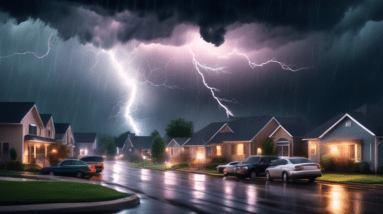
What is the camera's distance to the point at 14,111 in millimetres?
45688

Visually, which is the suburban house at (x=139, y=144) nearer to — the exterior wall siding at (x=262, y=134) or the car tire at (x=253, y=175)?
the exterior wall siding at (x=262, y=134)

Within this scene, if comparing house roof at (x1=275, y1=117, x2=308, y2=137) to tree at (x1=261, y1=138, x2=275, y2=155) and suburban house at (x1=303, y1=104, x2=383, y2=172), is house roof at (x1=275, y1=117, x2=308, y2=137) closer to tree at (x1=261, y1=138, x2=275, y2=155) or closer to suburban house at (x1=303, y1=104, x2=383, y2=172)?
tree at (x1=261, y1=138, x2=275, y2=155)

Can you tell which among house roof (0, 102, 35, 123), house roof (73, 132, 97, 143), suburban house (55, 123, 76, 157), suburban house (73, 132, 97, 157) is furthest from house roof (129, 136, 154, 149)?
house roof (0, 102, 35, 123)

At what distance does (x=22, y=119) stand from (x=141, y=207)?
116 feet

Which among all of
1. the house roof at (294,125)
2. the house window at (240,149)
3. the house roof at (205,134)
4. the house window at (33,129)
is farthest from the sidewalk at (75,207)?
the house roof at (205,134)

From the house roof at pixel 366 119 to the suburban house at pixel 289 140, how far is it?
19.1 ft

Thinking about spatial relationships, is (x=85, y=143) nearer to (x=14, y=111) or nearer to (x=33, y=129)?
(x=33, y=129)

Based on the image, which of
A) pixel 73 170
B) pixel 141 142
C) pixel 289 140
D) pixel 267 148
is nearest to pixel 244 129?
pixel 267 148

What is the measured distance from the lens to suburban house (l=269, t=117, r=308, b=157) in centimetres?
4772

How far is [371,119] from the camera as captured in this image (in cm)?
3678

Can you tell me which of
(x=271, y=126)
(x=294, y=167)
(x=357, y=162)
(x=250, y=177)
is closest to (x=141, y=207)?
(x=294, y=167)

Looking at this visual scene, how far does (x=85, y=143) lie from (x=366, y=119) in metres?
94.8

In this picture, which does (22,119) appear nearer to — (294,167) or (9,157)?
(9,157)

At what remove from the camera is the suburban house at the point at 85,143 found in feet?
381
